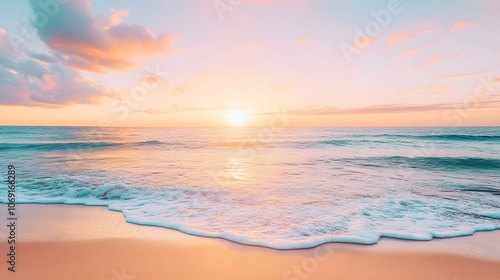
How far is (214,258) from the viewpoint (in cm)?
440

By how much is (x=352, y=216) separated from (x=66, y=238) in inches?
252

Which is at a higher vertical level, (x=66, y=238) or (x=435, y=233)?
(x=435, y=233)

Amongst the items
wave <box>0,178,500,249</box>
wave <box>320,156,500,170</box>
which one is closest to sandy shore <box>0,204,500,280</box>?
wave <box>0,178,500,249</box>

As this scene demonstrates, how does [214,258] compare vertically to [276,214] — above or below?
below

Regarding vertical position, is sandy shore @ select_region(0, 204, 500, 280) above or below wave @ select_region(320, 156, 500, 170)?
below

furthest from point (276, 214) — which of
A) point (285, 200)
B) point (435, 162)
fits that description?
point (435, 162)

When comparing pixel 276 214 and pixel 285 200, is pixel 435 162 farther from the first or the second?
pixel 276 214

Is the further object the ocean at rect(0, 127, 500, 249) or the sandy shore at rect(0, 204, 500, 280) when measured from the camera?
the ocean at rect(0, 127, 500, 249)

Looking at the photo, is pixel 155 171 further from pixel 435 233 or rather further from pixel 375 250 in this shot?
pixel 435 233

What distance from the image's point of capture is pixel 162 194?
8297 mm

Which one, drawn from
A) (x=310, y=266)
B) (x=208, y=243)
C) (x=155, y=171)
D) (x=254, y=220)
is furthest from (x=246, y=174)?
(x=310, y=266)

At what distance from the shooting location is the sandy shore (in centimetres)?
397

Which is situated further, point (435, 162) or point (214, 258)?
point (435, 162)

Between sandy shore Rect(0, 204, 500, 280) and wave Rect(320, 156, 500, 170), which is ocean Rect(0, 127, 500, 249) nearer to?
sandy shore Rect(0, 204, 500, 280)
